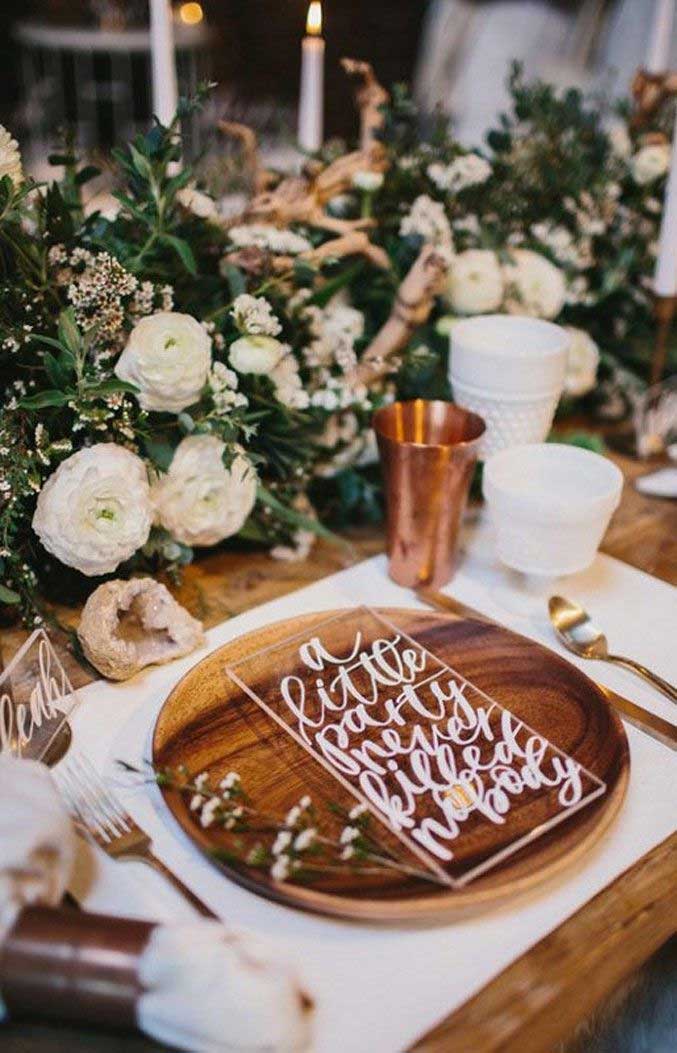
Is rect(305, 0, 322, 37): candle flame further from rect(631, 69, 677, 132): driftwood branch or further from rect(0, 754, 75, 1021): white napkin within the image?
rect(0, 754, 75, 1021): white napkin

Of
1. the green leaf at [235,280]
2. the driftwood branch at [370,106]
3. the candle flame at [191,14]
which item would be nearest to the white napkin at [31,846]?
the green leaf at [235,280]

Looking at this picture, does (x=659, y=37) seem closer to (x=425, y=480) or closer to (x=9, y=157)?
(x=425, y=480)

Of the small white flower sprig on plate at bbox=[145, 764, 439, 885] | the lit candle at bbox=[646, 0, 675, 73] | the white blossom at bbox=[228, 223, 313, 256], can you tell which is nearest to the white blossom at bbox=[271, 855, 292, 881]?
the small white flower sprig on plate at bbox=[145, 764, 439, 885]

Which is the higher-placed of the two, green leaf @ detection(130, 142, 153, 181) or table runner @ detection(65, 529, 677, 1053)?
green leaf @ detection(130, 142, 153, 181)

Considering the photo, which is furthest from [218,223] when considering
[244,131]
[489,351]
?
[489,351]

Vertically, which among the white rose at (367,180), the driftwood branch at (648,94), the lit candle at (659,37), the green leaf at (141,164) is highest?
the lit candle at (659,37)

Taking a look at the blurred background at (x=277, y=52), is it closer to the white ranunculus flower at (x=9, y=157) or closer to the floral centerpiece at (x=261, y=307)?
the floral centerpiece at (x=261, y=307)

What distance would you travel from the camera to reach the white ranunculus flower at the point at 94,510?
917 mm

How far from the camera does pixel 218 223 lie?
1152 mm

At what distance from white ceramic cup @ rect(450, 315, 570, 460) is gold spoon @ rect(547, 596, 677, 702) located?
0.74ft

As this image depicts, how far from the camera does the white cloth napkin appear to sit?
0.57 meters

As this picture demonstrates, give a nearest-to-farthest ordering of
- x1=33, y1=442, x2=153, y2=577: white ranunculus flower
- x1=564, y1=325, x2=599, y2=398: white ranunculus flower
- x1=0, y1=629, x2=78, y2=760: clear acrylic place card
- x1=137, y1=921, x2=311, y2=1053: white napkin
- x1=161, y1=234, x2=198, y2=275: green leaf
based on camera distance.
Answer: x1=137, y1=921, x2=311, y2=1053: white napkin < x1=0, y1=629, x2=78, y2=760: clear acrylic place card < x1=33, y1=442, x2=153, y2=577: white ranunculus flower < x1=161, y1=234, x2=198, y2=275: green leaf < x1=564, y1=325, x2=599, y2=398: white ranunculus flower

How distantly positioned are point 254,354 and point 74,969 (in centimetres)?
63

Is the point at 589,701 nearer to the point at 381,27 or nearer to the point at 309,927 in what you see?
the point at 309,927
